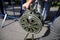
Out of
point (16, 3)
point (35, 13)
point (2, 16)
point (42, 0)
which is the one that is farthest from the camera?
point (16, 3)

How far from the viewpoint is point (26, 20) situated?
340 centimetres

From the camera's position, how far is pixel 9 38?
4285 mm

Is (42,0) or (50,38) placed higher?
(42,0)

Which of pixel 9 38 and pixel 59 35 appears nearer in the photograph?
pixel 59 35

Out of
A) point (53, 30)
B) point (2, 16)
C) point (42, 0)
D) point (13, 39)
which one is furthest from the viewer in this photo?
point (2, 16)

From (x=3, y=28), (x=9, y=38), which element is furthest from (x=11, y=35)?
(x=3, y=28)

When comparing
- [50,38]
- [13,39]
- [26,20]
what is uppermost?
[26,20]

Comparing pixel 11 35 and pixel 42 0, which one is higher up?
pixel 42 0

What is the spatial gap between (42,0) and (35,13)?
137 centimetres

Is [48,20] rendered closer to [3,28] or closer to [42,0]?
[42,0]

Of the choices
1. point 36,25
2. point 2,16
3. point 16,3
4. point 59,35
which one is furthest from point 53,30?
point 16,3

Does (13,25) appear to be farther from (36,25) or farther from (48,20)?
(36,25)

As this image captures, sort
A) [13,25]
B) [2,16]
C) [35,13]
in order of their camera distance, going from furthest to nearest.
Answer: [2,16] → [13,25] → [35,13]

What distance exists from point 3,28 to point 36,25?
1764mm
